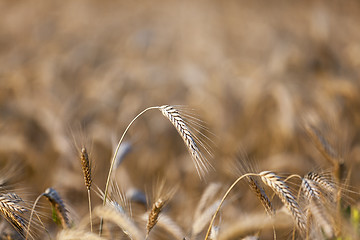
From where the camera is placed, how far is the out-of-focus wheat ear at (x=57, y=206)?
1.80 m

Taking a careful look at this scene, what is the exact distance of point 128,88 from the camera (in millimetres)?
5695


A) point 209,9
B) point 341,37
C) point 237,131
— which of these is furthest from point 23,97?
point 209,9

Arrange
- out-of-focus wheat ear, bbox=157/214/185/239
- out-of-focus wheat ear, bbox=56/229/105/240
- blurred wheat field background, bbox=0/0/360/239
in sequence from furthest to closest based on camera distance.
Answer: blurred wheat field background, bbox=0/0/360/239 → out-of-focus wheat ear, bbox=157/214/185/239 → out-of-focus wheat ear, bbox=56/229/105/240

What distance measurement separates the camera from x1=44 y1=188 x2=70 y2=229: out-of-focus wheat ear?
1800 mm

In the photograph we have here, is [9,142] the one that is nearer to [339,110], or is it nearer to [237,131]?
[237,131]

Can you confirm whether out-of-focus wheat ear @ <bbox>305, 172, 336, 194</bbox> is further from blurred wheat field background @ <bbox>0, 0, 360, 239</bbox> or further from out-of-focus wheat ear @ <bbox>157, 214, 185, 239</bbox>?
out-of-focus wheat ear @ <bbox>157, 214, 185, 239</bbox>

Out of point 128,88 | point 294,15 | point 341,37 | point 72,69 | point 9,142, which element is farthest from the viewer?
point 294,15

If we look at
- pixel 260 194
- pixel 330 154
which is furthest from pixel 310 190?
pixel 330 154

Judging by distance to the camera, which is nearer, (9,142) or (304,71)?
(9,142)

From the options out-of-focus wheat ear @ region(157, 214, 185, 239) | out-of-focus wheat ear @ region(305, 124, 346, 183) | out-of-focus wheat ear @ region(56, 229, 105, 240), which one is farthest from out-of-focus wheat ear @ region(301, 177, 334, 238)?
out-of-focus wheat ear @ region(56, 229, 105, 240)

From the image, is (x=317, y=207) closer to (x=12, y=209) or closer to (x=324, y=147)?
(x=324, y=147)

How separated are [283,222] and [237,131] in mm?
3847

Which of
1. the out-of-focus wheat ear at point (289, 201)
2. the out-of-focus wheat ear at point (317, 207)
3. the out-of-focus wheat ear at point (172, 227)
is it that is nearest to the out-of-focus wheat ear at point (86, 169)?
the out-of-focus wheat ear at point (172, 227)

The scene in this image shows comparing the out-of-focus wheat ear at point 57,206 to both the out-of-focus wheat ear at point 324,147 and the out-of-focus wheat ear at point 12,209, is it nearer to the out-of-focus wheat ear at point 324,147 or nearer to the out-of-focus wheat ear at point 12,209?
the out-of-focus wheat ear at point 12,209
